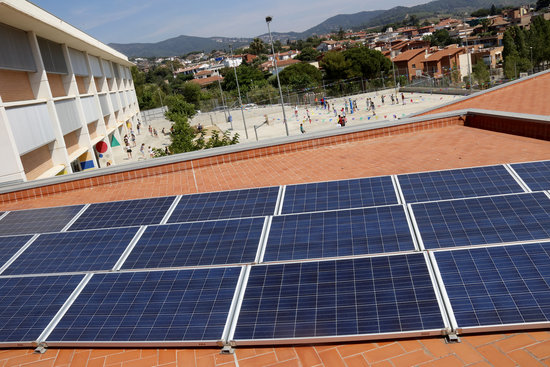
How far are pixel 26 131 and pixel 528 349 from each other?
68.0 ft

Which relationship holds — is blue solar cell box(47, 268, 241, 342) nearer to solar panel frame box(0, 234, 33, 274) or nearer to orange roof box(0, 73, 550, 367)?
orange roof box(0, 73, 550, 367)

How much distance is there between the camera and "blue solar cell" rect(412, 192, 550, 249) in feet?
15.9

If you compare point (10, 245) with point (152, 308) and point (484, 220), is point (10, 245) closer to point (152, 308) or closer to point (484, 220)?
point (152, 308)

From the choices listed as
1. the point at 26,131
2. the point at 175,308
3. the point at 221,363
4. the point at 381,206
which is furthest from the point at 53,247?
the point at 26,131

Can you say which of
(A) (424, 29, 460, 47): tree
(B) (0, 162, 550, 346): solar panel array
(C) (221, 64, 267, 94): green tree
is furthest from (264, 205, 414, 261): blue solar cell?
(A) (424, 29, 460, 47): tree

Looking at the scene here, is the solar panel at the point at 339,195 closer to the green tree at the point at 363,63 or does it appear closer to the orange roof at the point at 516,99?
the orange roof at the point at 516,99

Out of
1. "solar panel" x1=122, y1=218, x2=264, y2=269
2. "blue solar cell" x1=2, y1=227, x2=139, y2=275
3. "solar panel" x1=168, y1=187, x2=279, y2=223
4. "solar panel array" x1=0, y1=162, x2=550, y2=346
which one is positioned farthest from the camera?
"solar panel" x1=168, y1=187, x2=279, y2=223

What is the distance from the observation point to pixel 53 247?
627 cm

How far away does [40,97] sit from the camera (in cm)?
2239

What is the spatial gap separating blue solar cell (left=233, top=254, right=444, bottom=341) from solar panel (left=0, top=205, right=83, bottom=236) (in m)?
4.28

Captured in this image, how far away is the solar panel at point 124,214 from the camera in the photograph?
6.87 metres

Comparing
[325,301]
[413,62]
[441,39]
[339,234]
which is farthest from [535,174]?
[441,39]

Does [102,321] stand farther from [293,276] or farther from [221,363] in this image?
[293,276]

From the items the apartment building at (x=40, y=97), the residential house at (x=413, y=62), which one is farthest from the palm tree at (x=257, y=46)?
the apartment building at (x=40, y=97)
